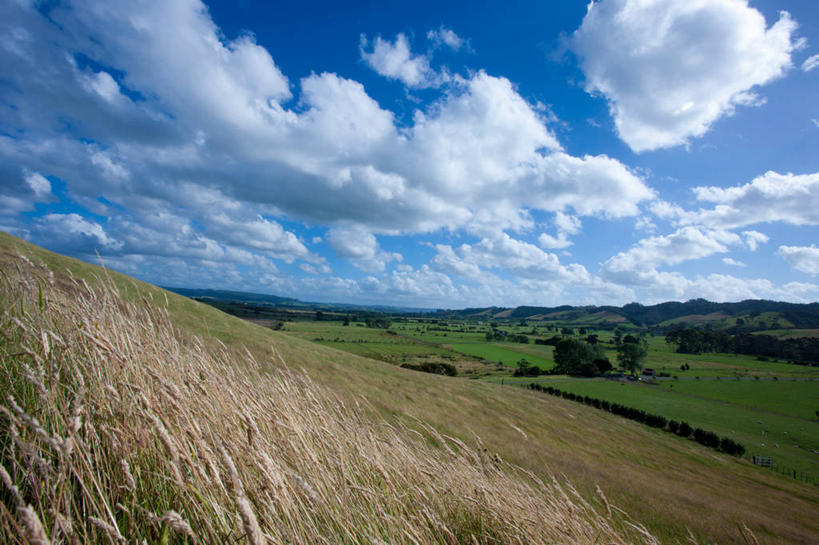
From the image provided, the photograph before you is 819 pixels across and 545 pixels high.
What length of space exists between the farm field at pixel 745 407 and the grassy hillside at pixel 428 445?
1351cm

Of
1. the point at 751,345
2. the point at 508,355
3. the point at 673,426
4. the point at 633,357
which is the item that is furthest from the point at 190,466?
the point at 751,345

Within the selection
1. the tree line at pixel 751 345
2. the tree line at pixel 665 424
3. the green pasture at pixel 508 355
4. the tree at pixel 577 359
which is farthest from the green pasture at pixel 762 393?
the tree line at pixel 751 345

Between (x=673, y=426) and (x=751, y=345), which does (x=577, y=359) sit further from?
(x=751, y=345)

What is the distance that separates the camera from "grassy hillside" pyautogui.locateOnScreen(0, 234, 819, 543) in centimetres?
343

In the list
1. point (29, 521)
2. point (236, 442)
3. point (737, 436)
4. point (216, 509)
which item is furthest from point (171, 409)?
point (737, 436)

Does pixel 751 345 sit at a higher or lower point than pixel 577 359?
higher

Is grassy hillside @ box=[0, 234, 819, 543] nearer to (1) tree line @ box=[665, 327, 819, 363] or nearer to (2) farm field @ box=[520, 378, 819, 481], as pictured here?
(2) farm field @ box=[520, 378, 819, 481]

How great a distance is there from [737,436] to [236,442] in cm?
7404

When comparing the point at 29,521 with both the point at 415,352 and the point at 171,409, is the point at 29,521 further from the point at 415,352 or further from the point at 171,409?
the point at 415,352

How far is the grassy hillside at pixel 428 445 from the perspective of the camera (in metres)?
3.43

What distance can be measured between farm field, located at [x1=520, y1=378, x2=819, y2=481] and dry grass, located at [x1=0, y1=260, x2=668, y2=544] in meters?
58.6

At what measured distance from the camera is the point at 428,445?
16.5 metres

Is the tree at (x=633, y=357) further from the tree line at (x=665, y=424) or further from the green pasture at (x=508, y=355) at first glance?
the tree line at (x=665, y=424)

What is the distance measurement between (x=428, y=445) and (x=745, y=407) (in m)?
89.8
